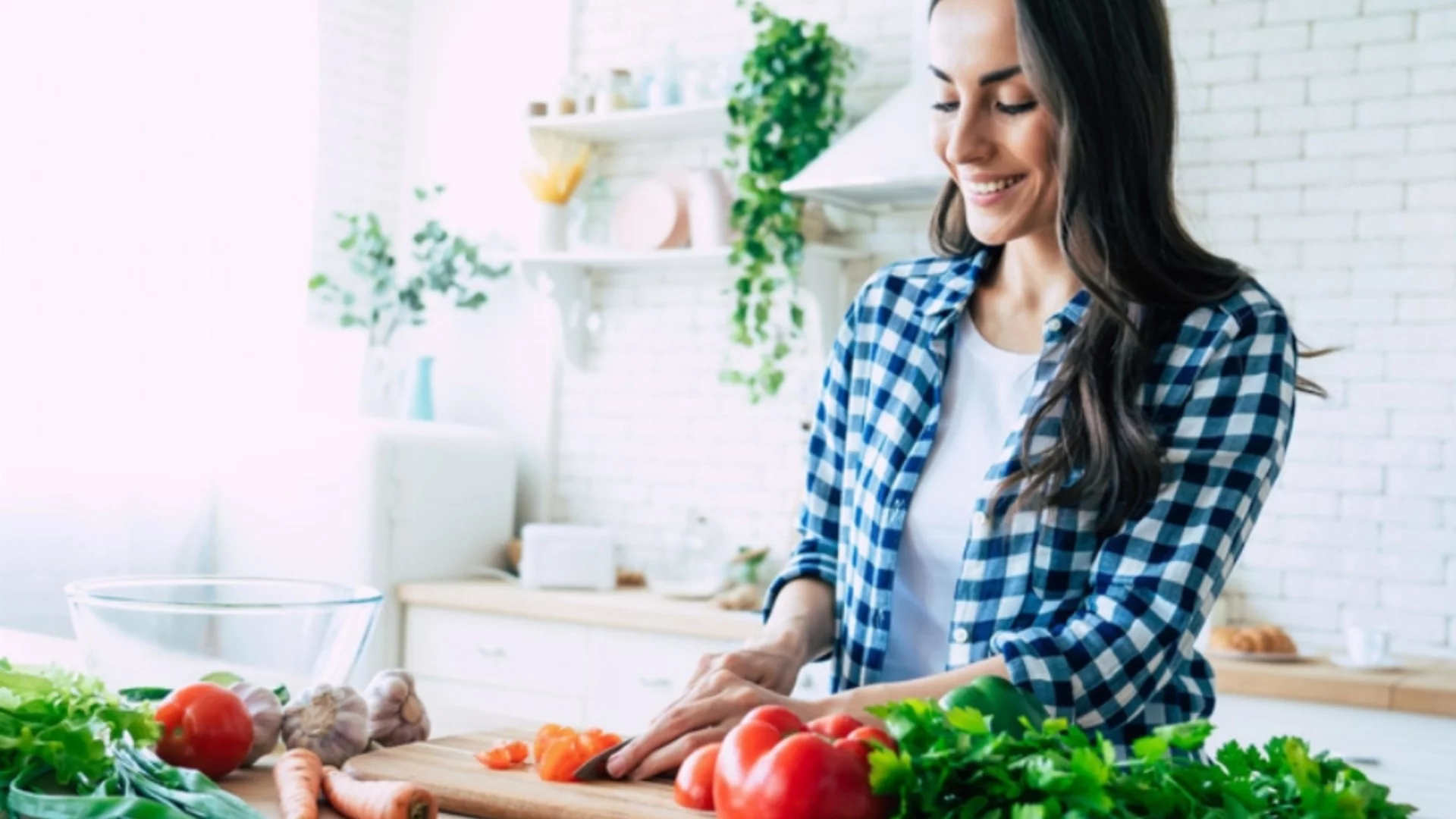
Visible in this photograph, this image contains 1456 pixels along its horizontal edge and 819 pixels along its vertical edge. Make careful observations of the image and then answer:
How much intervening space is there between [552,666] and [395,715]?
2546 mm

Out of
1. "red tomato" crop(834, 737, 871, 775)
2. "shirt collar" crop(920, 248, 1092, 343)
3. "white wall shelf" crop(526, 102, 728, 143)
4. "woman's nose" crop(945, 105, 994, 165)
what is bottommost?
"red tomato" crop(834, 737, 871, 775)

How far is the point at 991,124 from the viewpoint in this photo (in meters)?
1.76

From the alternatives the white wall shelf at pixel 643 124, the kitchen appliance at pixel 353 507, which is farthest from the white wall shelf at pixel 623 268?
the kitchen appliance at pixel 353 507

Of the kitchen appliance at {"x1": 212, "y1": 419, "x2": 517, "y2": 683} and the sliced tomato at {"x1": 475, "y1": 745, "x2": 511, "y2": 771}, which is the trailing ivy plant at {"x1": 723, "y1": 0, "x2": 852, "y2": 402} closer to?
the kitchen appliance at {"x1": 212, "y1": 419, "x2": 517, "y2": 683}

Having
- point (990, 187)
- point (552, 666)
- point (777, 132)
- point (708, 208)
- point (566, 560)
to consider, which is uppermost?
point (777, 132)

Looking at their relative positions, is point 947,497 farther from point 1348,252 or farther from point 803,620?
point 1348,252

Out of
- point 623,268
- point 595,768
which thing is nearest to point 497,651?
point 623,268

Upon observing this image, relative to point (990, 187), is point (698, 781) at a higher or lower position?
lower

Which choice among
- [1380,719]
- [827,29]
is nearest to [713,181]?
[827,29]

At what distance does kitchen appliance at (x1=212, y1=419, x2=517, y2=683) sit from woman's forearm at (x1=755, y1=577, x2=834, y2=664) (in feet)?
8.45

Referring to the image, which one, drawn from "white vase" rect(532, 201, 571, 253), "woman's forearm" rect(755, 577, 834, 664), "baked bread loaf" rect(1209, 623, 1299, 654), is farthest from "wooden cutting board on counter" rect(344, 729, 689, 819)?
"white vase" rect(532, 201, 571, 253)

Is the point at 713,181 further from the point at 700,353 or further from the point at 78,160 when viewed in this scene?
the point at 78,160

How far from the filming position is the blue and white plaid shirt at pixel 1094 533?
5.36ft

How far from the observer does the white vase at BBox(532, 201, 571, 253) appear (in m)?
4.84
